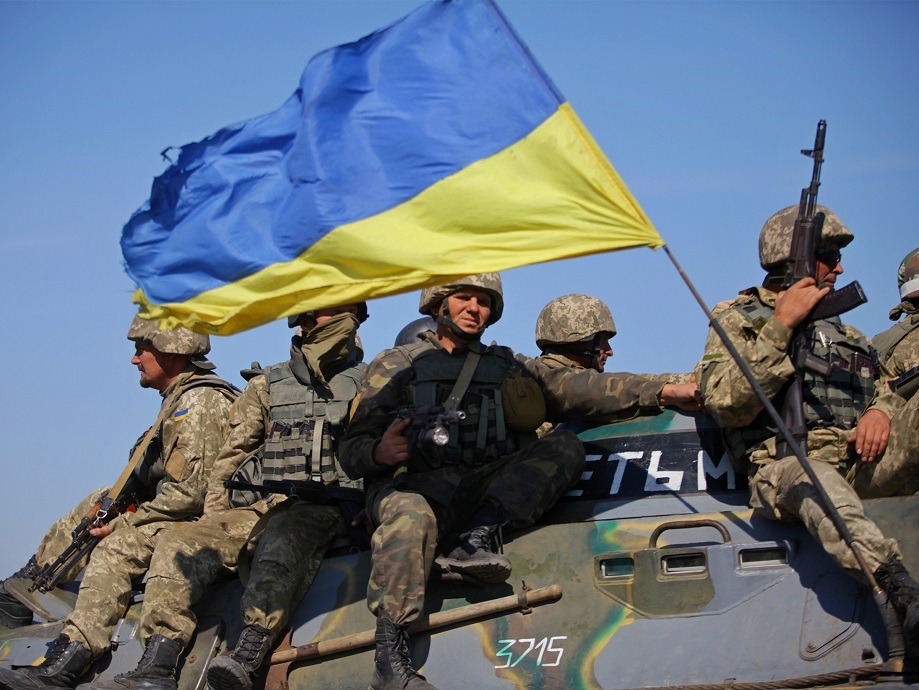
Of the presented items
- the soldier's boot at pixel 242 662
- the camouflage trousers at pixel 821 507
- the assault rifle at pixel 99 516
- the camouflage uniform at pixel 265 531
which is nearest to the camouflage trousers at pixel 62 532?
the assault rifle at pixel 99 516

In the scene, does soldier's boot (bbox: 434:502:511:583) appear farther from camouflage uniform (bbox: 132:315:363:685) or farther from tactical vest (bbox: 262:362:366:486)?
tactical vest (bbox: 262:362:366:486)

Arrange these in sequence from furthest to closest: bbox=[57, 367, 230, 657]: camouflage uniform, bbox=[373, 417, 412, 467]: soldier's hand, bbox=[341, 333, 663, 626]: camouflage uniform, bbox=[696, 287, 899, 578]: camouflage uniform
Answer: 1. bbox=[57, 367, 230, 657]: camouflage uniform
2. bbox=[373, 417, 412, 467]: soldier's hand
3. bbox=[341, 333, 663, 626]: camouflage uniform
4. bbox=[696, 287, 899, 578]: camouflage uniform

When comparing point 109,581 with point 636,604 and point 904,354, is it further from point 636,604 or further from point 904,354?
point 904,354

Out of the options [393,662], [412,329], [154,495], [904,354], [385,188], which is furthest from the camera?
[412,329]

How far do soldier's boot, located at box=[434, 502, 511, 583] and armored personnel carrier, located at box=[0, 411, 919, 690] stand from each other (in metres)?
0.13

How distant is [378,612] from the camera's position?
691cm

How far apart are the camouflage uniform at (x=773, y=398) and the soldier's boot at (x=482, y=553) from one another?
1258 millimetres

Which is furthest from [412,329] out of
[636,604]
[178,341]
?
[636,604]

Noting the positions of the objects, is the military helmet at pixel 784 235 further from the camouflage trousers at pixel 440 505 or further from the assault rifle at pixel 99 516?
the assault rifle at pixel 99 516

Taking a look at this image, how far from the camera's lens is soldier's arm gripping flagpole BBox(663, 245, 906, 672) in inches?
231

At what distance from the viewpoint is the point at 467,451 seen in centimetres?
760

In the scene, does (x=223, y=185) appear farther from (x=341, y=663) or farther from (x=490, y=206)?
(x=341, y=663)

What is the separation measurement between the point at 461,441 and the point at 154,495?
2.97 metres

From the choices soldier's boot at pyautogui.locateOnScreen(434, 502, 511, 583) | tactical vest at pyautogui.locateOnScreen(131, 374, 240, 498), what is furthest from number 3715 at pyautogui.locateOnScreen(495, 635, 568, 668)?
tactical vest at pyautogui.locateOnScreen(131, 374, 240, 498)
